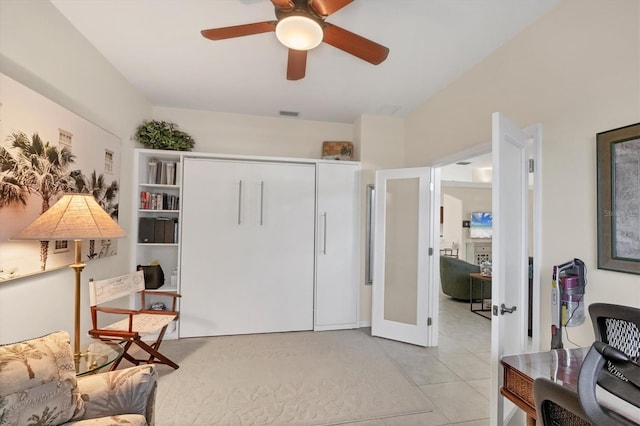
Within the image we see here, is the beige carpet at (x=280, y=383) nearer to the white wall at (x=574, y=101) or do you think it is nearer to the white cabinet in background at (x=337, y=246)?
the white cabinet in background at (x=337, y=246)

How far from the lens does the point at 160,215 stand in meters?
3.46

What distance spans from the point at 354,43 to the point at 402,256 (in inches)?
93.9

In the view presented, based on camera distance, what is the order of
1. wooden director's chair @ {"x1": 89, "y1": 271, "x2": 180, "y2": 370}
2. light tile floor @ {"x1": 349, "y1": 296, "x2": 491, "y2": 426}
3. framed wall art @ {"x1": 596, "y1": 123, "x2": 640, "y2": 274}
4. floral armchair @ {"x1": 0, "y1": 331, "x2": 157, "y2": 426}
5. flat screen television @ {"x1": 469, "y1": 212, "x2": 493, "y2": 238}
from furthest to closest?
flat screen television @ {"x1": 469, "y1": 212, "x2": 493, "y2": 238}, wooden director's chair @ {"x1": 89, "y1": 271, "x2": 180, "y2": 370}, light tile floor @ {"x1": 349, "y1": 296, "x2": 491, "y2": 426}, framed wall art @ {"x1": 596, "y1": 123, "x2": 640, "y2": 274}, floral armchair @ {"x1": 0, "y1": 331, "x2": 157, "y2": 426}

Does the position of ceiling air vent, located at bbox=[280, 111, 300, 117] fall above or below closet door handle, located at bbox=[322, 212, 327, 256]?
above

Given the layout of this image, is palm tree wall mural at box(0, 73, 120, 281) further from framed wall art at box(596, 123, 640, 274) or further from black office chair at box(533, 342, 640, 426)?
framed wall art at box(596, 123, 640, 274)

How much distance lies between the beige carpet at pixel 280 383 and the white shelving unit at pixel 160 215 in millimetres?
713

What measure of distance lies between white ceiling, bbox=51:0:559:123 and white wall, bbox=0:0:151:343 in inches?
5.8

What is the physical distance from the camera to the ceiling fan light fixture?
1462 mm

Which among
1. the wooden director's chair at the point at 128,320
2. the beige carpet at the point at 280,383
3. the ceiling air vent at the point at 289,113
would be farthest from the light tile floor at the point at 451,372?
the ceiling air vent at the point at 289,113

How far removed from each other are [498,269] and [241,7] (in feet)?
7.20

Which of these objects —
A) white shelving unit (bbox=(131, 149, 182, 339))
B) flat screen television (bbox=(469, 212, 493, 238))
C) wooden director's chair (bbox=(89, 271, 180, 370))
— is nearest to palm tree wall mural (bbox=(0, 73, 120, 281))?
wooden director's chair (bbox=(89, 271, 180, 370))

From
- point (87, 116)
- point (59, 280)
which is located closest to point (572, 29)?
point (87, 116)

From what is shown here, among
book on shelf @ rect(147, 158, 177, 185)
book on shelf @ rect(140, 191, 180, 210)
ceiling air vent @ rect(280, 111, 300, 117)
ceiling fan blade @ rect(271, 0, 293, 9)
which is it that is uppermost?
ceiling air vent @ rect(280, 111, 300, 117)

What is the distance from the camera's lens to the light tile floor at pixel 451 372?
77.5 inches
